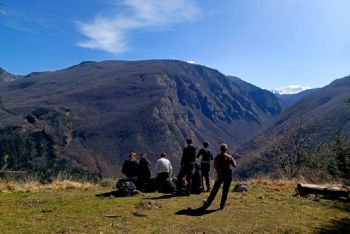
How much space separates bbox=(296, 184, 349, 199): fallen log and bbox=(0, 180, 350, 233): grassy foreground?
68 cm

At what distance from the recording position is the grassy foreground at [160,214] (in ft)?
42.4

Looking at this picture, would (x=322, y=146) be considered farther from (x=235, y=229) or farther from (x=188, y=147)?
(x=235, y=229)

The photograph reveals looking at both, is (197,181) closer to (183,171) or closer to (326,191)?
(183,171)

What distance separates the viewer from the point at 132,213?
14547 millimetres

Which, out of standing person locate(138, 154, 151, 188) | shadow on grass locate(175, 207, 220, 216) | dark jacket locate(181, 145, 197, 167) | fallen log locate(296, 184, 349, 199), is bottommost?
shadow on grass locate(175, 207, 220, 216)

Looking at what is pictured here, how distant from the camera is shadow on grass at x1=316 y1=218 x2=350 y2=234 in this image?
14316 millimetres

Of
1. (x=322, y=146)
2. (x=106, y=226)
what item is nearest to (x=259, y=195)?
(x=106, y=226)

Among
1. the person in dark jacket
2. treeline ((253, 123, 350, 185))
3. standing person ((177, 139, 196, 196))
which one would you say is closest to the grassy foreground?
the person in dark jacket

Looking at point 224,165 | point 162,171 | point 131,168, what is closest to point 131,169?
point 131,168

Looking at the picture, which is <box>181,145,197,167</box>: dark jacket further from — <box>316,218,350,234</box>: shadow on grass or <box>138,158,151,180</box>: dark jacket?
<box>316,218,350,234</box>: shadow on grass

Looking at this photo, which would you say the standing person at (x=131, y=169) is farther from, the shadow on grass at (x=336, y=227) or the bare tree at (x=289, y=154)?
the bare tree at (x=289, y=154)

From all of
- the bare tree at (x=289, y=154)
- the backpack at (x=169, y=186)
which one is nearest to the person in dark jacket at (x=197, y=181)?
the backpack at (x=169, y=186)

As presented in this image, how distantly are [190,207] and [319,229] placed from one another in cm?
455

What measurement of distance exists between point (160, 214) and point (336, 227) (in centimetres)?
594
